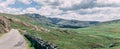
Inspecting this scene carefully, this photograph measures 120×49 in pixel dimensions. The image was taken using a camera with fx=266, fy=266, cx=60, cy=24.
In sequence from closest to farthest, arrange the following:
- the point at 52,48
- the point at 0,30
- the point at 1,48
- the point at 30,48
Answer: the point at 52,48 → the point at 1,48 → the point at 30,48 → the point at 0,30

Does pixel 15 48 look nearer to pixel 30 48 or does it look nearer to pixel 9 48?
pixel 9 48

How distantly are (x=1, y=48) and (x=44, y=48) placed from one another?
49.0 feet

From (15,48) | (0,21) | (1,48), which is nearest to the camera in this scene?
(1,48)

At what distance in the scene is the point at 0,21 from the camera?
191000mm

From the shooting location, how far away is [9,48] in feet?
312

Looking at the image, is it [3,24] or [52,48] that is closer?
[52,48]

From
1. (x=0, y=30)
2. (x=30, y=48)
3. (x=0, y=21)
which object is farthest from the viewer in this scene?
(x=0, y=21)

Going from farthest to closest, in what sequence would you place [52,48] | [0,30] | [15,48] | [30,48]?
[0,30]
[30,48]
[15,48]
[52,48]

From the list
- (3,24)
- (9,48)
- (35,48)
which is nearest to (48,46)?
(9,48)

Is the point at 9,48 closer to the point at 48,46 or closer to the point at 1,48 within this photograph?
the point at 1,48

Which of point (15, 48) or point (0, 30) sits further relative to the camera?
point (0, 30)

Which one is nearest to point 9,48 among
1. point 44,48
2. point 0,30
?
point 44,48

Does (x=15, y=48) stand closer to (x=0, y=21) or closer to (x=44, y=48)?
(x=44, y=48)

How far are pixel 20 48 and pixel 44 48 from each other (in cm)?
1221
